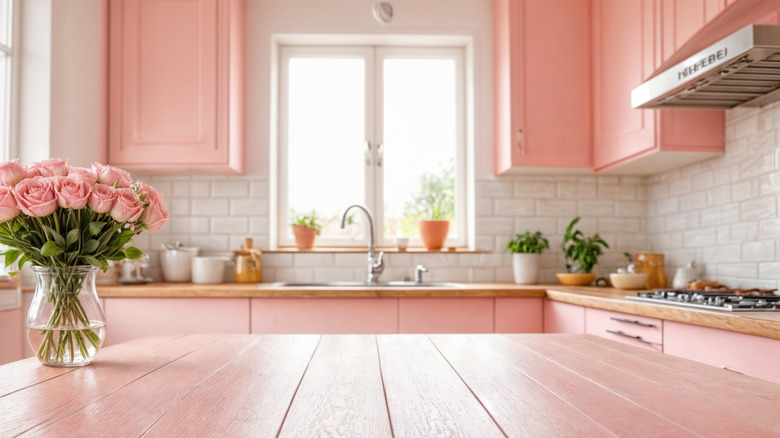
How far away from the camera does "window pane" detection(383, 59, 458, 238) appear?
12.8ft

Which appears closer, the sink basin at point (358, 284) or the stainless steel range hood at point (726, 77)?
the stainless steel range hood at point (726, 77)

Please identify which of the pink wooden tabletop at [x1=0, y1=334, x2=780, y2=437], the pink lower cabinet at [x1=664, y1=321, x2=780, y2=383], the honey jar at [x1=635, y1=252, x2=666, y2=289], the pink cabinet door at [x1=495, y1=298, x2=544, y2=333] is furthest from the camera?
the honey jar at [x1=635, y1=252, x2=666, y2=289]

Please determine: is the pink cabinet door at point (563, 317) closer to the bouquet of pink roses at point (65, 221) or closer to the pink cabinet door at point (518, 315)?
the pink cabinet door at point (518, 315)

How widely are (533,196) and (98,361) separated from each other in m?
2.86

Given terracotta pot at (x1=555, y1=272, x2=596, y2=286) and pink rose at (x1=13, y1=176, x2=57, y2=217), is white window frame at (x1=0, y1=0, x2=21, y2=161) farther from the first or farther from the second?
terracotta pot at (x1=555, y1=272, x2=596, y2=286)

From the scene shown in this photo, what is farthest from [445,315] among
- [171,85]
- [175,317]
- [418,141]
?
[171,85]

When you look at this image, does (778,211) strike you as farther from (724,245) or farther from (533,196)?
(533,196)

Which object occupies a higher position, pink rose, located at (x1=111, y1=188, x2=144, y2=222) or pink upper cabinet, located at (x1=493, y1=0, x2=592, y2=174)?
pink upper cabinet, located at (x1=493, y1=0, x2=592, y2=174)

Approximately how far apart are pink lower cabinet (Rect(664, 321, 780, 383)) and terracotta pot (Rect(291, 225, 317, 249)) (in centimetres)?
205

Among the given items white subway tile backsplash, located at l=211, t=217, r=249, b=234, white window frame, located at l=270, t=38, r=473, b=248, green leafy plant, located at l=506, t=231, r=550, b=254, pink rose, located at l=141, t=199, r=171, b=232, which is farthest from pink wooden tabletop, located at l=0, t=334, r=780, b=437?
white window frame, located at l=270, t=38, r=473, b=248

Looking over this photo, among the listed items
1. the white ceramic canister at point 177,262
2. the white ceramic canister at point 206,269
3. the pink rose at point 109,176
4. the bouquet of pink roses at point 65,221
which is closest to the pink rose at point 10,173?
the bouquet of pink roses at point 65,221

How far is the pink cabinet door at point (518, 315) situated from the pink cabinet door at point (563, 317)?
0.04 metres

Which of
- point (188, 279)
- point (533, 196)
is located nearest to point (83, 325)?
point (188, 279)

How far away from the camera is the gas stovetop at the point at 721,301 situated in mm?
1903
